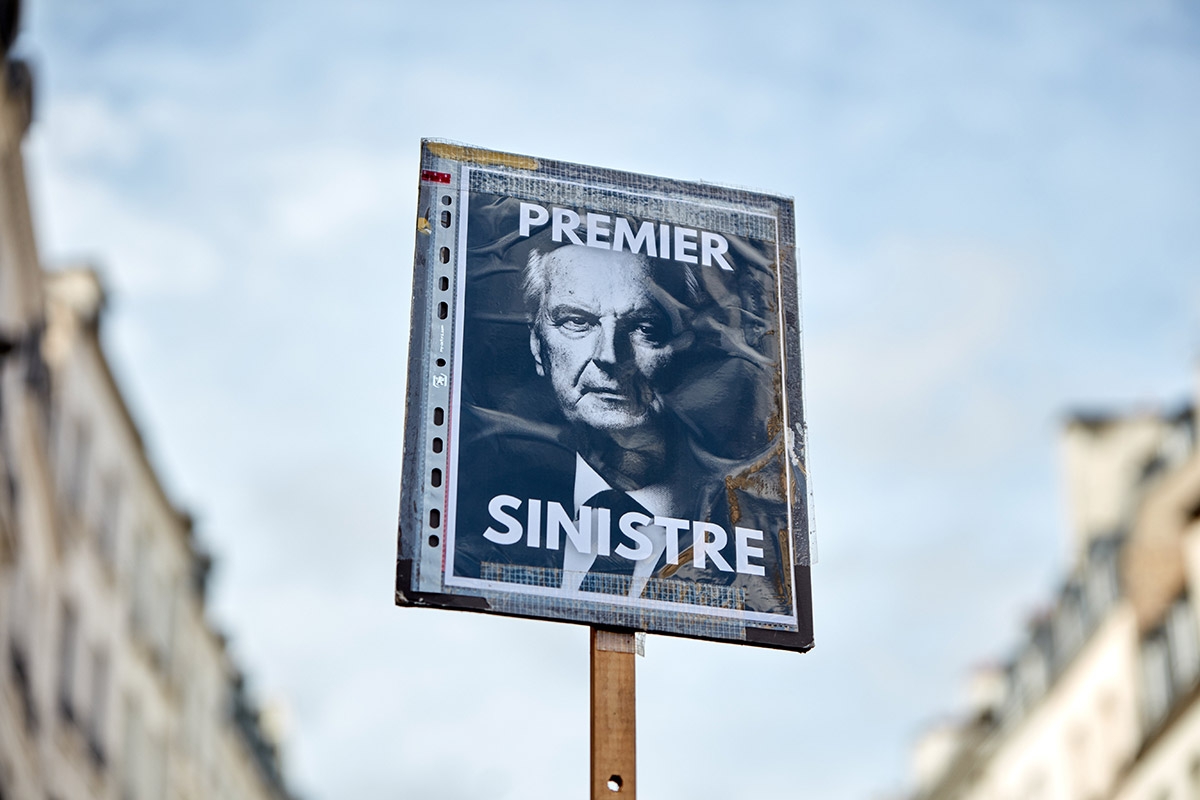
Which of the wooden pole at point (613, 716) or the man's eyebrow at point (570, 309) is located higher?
the man's eyebrow at point (570, 309)

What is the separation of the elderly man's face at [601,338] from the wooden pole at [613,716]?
92cm

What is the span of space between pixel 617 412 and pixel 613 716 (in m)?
1.28

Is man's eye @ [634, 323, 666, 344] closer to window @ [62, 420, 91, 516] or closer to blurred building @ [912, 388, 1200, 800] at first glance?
window @ [62, 420, 91, 516]

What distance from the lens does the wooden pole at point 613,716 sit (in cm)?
632

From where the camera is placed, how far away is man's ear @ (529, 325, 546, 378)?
7.21 m

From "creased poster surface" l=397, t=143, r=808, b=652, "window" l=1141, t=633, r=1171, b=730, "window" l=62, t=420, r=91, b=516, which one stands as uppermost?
"window" l=62, t=420, r=91, b=516

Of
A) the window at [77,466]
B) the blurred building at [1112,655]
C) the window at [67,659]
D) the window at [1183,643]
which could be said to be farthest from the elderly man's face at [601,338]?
the window at [1183,643]

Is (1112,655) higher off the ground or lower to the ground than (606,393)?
higher

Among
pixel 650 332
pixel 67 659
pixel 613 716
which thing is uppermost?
pixel 67 659

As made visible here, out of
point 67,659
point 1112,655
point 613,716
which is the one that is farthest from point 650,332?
point 1112,655

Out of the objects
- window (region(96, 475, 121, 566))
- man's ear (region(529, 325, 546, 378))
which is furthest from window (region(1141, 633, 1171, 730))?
man's ear (region(529, 325, 546, 378))

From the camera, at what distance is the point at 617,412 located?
7227mm

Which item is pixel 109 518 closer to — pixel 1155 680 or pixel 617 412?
pixel 1155 680

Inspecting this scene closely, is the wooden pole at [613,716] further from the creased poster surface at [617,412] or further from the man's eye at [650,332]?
the man's eye at [650,332]
